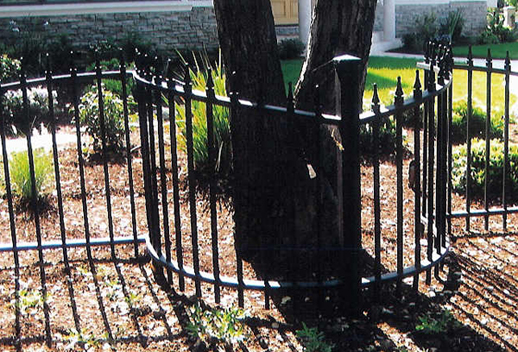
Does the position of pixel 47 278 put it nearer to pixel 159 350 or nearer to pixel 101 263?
pixel 101 263

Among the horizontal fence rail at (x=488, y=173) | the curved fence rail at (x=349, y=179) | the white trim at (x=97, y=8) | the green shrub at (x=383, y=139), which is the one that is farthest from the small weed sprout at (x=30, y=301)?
the white trim at (x=97, y=8)

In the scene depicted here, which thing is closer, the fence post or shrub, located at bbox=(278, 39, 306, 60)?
the fence post

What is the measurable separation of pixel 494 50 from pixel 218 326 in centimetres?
1532

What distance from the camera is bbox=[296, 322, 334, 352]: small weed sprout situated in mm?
3535

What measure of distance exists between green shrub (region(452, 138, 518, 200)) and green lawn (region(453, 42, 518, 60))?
A: 9.84 metres

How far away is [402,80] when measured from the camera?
1218 cm

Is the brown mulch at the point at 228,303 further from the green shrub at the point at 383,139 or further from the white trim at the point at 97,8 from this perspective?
the white trim at the point at 97,8

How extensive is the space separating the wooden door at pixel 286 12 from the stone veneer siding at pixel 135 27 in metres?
3.16

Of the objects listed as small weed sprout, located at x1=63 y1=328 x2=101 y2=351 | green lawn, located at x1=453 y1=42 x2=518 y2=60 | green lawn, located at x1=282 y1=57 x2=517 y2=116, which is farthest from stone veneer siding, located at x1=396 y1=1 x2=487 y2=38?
small weed sprout, located at x1=63 y1=328 x2=101 y2=351

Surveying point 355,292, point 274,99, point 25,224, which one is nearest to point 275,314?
point 355,292

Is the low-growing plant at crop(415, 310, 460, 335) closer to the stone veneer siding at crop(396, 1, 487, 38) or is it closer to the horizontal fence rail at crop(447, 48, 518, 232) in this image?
the horizontal fence rail at crop(447, 48, 518, 232)

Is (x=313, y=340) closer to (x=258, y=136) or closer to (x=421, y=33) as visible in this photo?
(x=258, y=136)

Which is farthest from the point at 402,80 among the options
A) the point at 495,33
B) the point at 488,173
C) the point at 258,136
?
the point at 495,33

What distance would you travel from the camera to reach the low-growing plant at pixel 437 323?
3672mm
